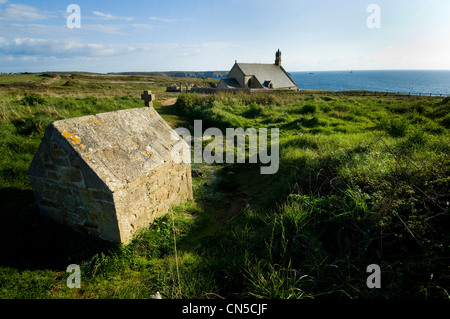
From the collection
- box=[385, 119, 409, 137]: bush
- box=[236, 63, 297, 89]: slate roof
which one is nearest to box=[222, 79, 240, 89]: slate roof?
box=[236, 63, 297, 89]: slate roof

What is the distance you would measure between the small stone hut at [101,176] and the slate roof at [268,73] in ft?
141

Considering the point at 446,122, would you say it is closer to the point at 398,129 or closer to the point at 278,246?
the point at 398,129

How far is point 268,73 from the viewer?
4875cm

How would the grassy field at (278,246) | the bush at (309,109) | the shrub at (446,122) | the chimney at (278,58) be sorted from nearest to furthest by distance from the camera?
1. the grassy field at (278,246)
2. the shrub at (446,122)
3. the bush at (309,109)
4. the chimney at (278,58)

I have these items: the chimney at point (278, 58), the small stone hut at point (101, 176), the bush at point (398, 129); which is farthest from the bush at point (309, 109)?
the chimney at point (278, 58)

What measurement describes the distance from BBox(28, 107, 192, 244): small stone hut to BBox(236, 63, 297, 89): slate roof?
42977mm

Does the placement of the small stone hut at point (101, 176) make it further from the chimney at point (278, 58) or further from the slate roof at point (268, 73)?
the chimney at point (278, 58)

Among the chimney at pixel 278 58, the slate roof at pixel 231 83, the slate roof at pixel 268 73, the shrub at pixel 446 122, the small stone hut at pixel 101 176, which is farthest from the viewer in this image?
the chimney at pixel 278 58

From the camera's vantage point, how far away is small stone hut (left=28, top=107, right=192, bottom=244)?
3.68m

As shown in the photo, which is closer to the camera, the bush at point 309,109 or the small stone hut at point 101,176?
the small stone hut at point 101,176

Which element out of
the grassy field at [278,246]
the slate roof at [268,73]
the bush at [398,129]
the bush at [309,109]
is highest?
Answer: the slate roof at [268,73]

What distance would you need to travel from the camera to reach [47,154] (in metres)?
3.96

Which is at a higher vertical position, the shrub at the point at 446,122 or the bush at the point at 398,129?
the shrub at the point at 446,122

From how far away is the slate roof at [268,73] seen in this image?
149ft
